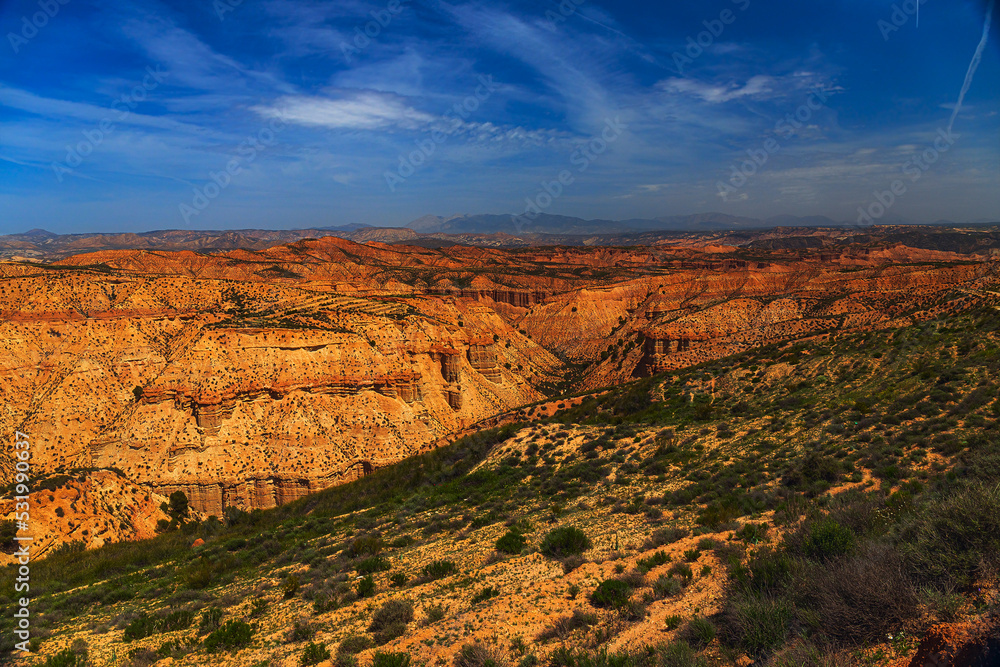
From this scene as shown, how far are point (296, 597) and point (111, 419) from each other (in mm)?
29871

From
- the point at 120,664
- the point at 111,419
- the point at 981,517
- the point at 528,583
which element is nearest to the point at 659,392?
the point at 528,583

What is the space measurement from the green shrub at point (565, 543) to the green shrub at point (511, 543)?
64 cm

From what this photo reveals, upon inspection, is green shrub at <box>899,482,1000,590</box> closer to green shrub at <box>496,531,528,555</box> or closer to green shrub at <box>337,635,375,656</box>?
green shrub at <box>496,531,528,555</box>

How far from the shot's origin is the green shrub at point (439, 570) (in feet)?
34.8

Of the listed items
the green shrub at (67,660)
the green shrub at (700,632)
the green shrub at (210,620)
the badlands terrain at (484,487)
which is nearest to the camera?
the green shrub at (700,632)

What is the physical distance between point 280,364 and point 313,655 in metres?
28.2

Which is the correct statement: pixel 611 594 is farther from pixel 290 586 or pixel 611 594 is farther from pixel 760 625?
pixel 290 586

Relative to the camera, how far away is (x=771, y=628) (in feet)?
18.4

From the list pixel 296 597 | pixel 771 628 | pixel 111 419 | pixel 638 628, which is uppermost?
pixel 771 628

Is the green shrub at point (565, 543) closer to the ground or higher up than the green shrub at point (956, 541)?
closer to the ground

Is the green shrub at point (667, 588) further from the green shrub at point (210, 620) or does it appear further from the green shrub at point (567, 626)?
the green shrub at point (210, 620)

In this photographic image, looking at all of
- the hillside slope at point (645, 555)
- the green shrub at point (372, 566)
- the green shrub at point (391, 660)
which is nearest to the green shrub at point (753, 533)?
the hillside slope at point (645, 555)

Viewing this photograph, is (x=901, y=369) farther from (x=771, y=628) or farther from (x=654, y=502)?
(x=771, y=628)

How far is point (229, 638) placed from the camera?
8.91 m
